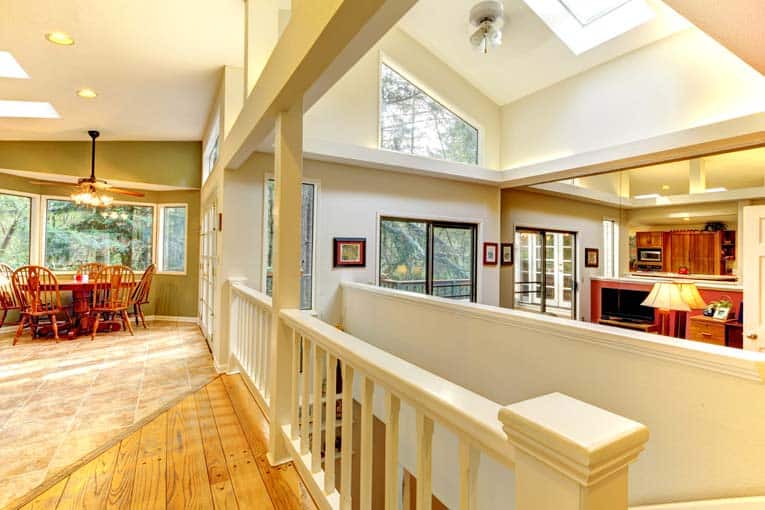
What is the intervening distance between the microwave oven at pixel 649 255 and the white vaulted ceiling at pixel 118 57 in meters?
7.50

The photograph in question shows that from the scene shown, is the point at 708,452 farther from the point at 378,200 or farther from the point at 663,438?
the point at 378,200

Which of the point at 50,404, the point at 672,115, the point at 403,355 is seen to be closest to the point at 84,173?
the point at 50,404

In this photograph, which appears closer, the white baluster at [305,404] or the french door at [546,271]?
the white baluster at [305,404]

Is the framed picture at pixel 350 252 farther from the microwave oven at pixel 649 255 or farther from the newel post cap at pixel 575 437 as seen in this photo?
the microwave oven at pixel 649 255

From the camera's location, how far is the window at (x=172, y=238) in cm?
634

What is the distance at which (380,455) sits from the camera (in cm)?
374

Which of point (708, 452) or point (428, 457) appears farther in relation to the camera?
point (708, 452)

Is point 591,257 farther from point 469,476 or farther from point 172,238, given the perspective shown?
point 172,238

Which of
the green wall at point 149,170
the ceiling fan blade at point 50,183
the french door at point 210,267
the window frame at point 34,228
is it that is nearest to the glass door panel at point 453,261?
the french door at point 210,267

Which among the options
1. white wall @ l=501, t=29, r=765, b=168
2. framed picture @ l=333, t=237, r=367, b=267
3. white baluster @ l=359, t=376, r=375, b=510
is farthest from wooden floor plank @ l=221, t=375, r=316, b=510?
white wall @ l=501, t=29, r=765, b=168

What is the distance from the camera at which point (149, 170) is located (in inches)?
228

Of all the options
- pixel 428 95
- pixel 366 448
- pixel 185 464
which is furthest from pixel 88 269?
pixel 366 448

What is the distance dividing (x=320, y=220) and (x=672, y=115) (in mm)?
3828

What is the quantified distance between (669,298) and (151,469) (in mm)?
3904
